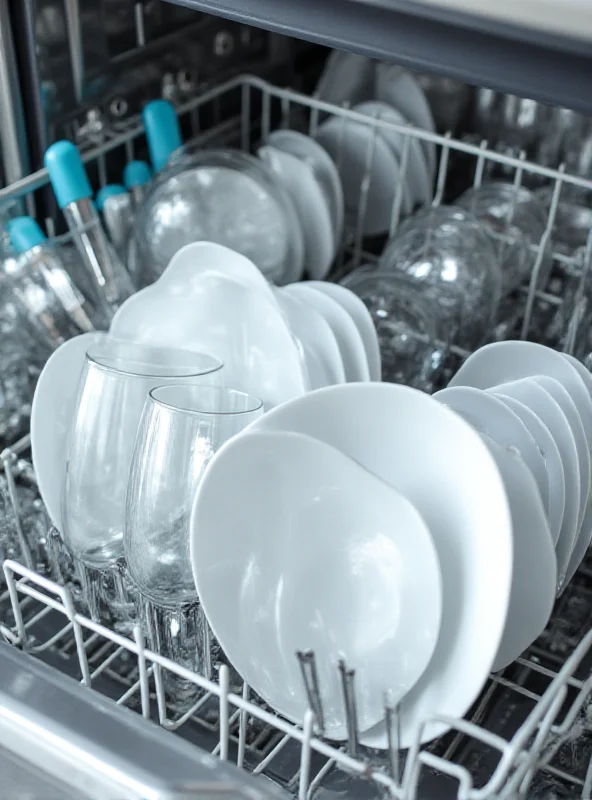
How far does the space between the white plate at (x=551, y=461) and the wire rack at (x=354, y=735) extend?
9cm

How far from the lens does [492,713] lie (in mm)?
740

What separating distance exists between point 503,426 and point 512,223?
0.48 m

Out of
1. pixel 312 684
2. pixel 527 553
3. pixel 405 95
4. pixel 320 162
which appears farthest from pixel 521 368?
pixel 405 95

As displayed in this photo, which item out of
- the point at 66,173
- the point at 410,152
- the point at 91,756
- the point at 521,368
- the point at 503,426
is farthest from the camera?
the point at 410,152

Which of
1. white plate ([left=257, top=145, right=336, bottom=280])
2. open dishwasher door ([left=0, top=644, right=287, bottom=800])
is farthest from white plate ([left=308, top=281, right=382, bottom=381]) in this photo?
open dishwasher door ([left=0, top=644, right=287, bottom=800])

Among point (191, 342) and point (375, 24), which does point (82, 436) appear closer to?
point (191, 342)

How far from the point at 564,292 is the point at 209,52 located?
19.0 inches

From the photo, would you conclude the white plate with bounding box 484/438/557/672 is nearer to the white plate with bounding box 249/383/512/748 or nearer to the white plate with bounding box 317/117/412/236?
the white plate with bounding box 249/383/512/748

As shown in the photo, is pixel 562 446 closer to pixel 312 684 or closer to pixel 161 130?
pixel 312 684

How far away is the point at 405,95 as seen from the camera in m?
1.21

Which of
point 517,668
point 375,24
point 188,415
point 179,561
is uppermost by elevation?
point 375,24

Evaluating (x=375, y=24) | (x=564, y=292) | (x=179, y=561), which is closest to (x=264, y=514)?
(x=179, y=561)

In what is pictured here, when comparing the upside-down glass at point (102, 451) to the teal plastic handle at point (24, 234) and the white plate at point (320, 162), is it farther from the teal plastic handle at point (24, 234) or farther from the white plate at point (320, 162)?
the white plate at point (320, 162)

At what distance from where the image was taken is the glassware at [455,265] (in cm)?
100
